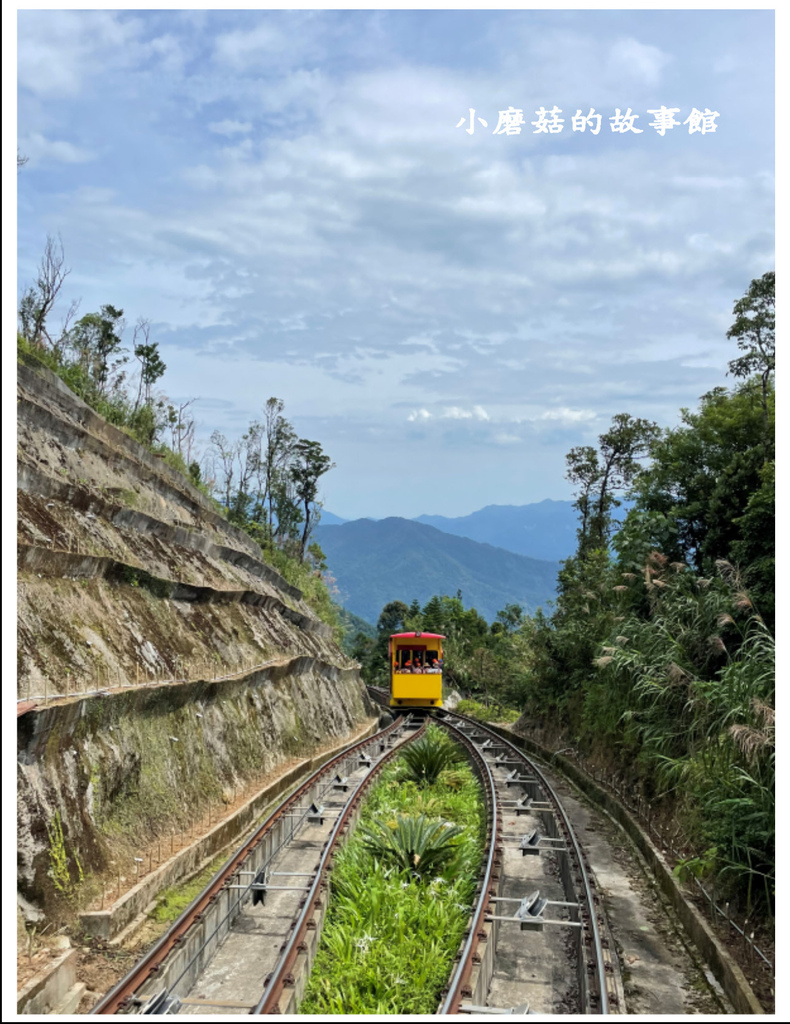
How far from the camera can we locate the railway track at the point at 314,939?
6883mm

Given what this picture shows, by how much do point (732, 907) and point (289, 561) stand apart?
31.6 metres

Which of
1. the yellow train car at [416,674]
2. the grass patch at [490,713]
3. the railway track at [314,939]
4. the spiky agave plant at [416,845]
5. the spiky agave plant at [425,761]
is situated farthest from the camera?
the grass patch at [490,713]

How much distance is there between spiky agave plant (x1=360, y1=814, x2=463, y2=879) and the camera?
10.3 m

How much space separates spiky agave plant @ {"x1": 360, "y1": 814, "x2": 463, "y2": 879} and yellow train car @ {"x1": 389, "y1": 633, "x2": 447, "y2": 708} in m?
20.3

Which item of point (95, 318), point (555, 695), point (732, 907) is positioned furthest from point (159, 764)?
point (95, 318)

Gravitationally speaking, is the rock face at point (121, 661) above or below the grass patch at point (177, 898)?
above

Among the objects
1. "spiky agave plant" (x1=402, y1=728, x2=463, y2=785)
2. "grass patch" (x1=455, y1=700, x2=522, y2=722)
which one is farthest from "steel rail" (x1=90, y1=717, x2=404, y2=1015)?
"grass patch" (x1=455, y1=700, x2=522, y2=722)

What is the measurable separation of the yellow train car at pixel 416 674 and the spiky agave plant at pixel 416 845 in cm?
2030

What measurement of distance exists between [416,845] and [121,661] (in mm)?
4923

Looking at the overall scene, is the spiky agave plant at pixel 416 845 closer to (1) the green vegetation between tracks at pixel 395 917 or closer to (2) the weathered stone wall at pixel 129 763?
(1) the green vegetation between tracks at pixel 395 917

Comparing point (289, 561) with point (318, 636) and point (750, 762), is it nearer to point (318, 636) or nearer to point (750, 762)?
point (318, 636)

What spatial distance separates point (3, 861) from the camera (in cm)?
494

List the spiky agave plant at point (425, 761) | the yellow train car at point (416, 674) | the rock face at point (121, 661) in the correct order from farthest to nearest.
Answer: the yellow train car at point (416, 674) → the spiky agave plant at point (425, 761) → the rock face at point (121, 661)

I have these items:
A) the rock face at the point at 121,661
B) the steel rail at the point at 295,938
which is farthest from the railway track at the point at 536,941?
the rock face at the point at 121,661
